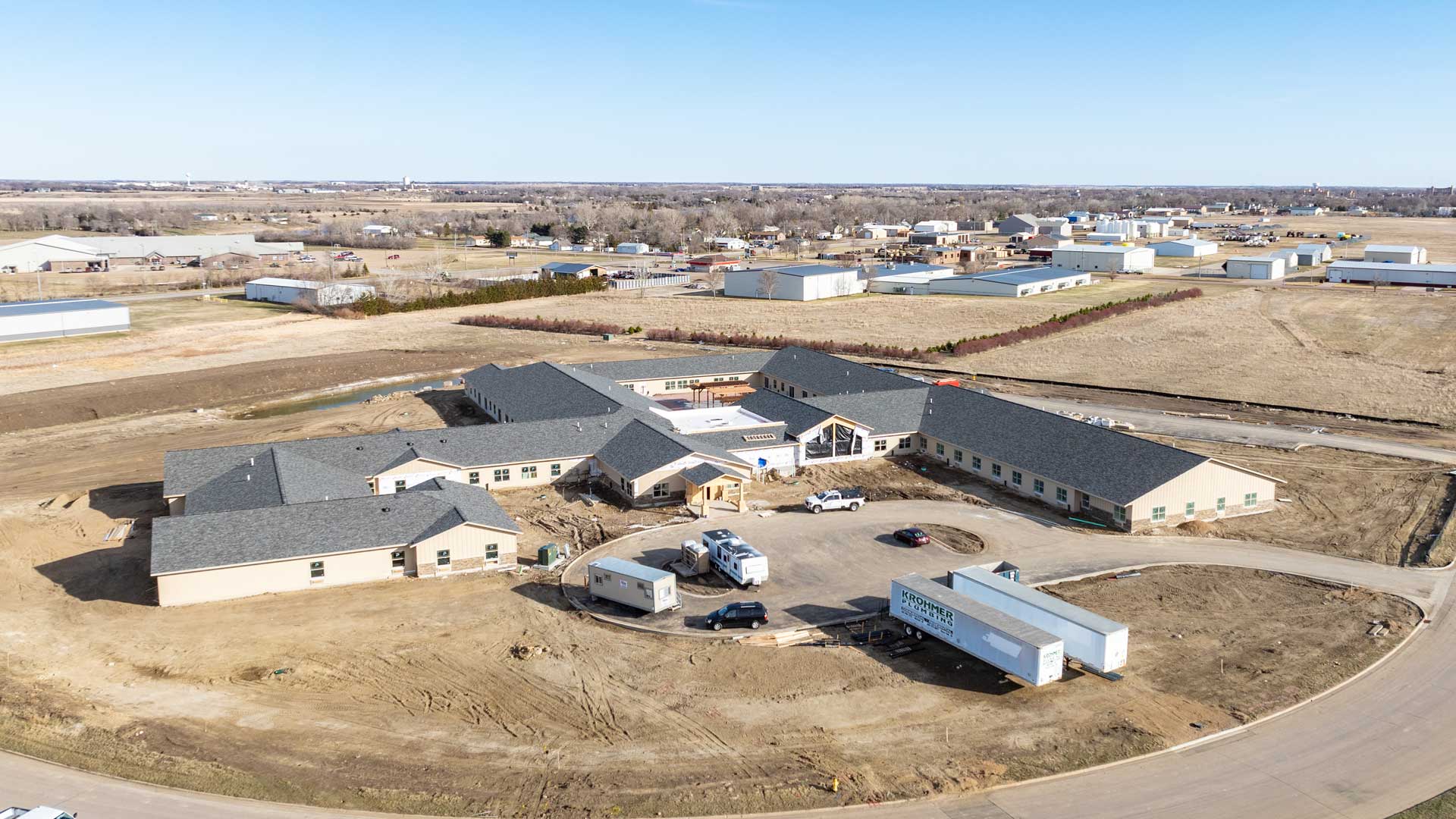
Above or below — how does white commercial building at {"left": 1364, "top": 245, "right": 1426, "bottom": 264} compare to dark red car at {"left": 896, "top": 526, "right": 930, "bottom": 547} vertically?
above

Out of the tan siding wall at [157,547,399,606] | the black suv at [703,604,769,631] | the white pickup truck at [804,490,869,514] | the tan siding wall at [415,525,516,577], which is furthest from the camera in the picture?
the white pickup truck at [804,490,869,514]

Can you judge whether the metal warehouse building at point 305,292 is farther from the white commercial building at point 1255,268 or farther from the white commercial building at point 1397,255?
the white commercial building at point 1397,255

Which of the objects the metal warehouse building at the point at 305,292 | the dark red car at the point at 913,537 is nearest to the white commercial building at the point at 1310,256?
the metal warehouse building at the point at 305,292

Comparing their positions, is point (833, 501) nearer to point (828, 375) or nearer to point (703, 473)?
point (703, 473)

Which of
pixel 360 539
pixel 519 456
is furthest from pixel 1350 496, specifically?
pixel 360 539

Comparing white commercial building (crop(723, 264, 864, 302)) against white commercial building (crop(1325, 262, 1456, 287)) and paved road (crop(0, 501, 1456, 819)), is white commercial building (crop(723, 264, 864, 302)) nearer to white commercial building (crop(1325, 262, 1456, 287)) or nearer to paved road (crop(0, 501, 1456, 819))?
white commercial building (crop(1325, 262, 1456, 287))

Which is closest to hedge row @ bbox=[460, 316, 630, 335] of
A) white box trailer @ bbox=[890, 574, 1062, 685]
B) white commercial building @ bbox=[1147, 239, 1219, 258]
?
white box trailer @ bbox=[890, 574, 1062, 685]
